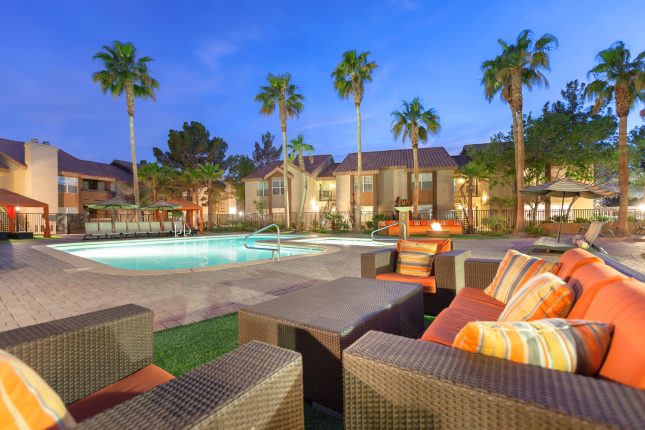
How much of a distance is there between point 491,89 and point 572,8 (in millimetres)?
76070

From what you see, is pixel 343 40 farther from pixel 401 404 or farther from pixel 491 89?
pixel 401 404

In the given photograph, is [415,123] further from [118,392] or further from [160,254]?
[118,392]

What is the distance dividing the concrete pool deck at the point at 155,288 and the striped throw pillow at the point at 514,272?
3.07 metres

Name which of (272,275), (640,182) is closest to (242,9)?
(640,182)

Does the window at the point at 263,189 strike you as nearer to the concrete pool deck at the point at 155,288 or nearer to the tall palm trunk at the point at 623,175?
the concrete pool deck at the point at 155,288

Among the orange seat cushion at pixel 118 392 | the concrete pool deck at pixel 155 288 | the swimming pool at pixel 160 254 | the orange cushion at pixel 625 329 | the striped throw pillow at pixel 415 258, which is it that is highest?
the orange cushion at pixel 625 329

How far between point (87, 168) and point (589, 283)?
34989 mm

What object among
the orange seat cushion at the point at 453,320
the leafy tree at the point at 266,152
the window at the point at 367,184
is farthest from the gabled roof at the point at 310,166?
the leafy tree at the point at 266,152

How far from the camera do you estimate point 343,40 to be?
90.4 metres

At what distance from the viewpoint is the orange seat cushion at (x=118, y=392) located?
1494mm

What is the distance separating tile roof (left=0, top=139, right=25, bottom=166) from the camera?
2316 cm

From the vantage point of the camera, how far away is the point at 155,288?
5.33 metres

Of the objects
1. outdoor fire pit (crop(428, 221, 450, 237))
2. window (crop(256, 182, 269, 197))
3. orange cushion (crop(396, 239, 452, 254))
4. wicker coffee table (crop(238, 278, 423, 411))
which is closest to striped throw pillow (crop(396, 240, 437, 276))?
orange cushion (crop(396, 239, 452, 254))

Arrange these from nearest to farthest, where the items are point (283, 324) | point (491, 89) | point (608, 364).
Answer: point (608, 364) < point (283, 324) < point (491, 89)
